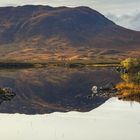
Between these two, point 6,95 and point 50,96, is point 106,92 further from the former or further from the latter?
point 6,95

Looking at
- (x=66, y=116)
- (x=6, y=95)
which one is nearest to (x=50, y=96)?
(x=6, y=95)

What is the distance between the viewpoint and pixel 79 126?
5212 centimetres

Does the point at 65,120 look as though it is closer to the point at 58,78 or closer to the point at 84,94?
the point at 84,94

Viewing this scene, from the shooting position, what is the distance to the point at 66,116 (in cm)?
6209

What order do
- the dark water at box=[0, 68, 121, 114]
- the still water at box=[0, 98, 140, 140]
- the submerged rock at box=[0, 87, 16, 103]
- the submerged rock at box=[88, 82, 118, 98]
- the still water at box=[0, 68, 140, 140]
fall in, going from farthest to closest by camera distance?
the submerged rock at box=[88, 82, 118, 98], the submerged rock at box=[0, 87, 16, 103], the dark water at box=[0, 68, 121, 114], the still water at box=[0, 68, 140, 140], the still water at box=[0, 98, 140, 140]

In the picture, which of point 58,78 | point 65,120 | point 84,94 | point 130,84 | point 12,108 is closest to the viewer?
point 65,120

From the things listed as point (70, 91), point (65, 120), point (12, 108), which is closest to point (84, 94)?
point (70, 91)

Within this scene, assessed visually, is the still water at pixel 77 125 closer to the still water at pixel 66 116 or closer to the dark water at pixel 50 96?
the still water at pixel 66 116

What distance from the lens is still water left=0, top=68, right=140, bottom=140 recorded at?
4712cm

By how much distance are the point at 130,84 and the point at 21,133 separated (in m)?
55.9

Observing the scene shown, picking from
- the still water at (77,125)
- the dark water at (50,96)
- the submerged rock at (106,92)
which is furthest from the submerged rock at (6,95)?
the still water at (77,125)

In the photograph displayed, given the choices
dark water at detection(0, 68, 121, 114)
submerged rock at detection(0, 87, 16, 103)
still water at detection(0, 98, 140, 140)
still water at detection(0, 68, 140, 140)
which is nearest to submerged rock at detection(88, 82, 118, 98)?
dark water at detection(0, 68, 121, 114)

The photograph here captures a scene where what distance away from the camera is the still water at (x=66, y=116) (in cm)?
4712

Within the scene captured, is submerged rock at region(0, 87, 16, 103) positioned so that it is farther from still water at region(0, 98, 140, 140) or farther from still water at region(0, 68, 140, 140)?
still water at region(0, 98, 140, 140)
